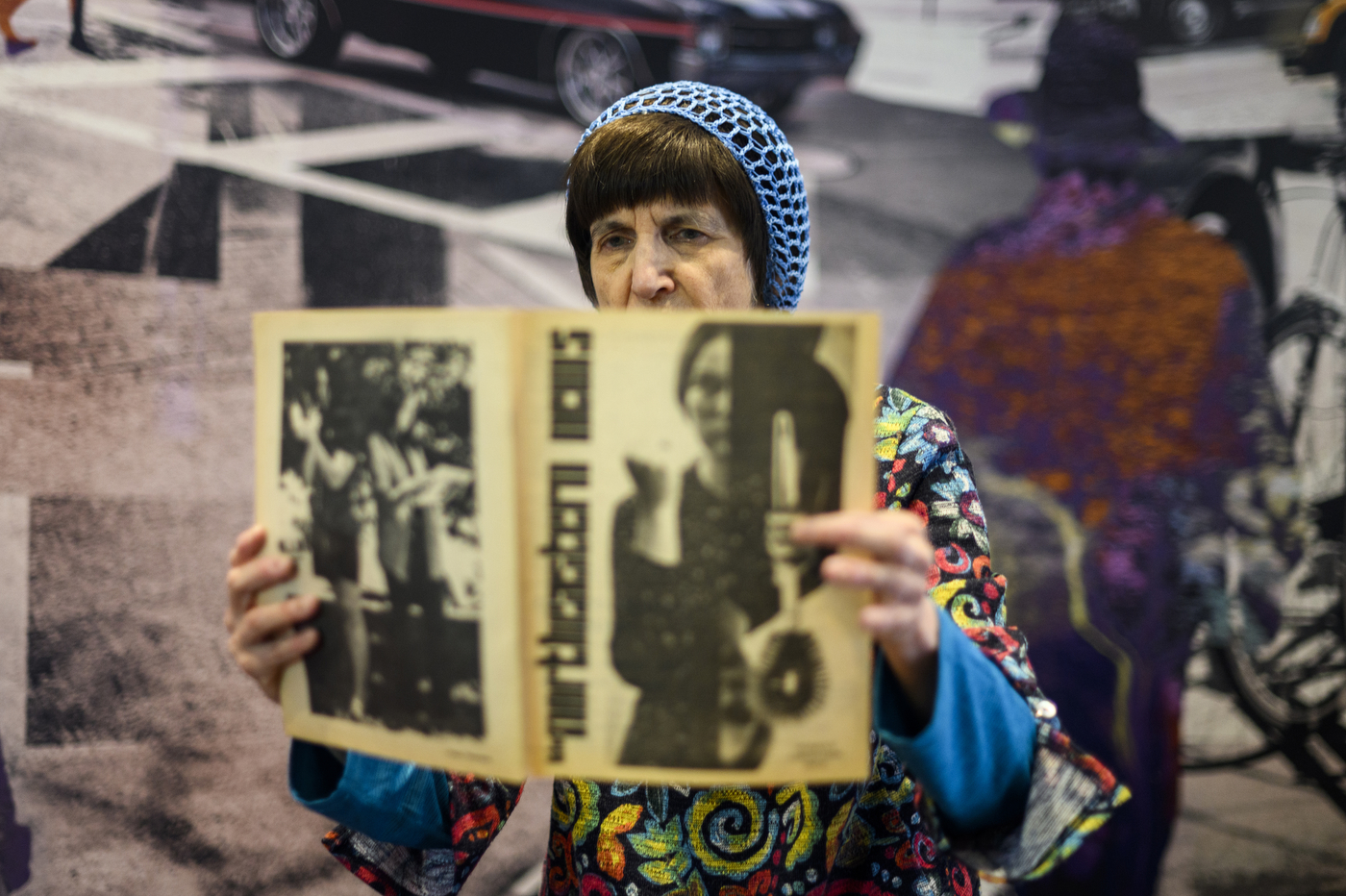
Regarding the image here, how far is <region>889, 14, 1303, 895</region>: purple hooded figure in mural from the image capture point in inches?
65.4

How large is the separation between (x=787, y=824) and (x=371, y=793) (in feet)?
1.13

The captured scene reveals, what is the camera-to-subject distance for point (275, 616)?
21.2 inches

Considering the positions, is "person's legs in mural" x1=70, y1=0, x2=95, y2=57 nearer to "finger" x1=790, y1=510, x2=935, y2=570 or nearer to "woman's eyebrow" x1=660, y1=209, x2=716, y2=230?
"woman's eyebrow" x1=660, y1=209, x2=716, y2=230

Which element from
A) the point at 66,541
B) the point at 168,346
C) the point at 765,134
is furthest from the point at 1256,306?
the point at 66,541

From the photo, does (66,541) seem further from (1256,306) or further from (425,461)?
(1256,306)

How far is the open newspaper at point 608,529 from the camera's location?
18.5 inches

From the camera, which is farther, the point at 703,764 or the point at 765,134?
the point at 765,134

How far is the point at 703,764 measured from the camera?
49cm

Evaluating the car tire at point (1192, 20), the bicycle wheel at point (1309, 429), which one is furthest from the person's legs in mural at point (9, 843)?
the car tire at point (1192, 20)

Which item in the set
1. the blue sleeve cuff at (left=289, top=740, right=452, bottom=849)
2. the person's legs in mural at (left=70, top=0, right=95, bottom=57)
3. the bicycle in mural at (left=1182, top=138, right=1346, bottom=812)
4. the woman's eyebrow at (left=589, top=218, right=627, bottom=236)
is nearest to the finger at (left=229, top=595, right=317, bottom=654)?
the blue sleeve cuff at (left=289, top=740, right=452, bottom=849)

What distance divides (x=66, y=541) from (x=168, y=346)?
380mm

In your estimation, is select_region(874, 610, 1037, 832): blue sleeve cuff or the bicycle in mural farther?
the bicycle in mural

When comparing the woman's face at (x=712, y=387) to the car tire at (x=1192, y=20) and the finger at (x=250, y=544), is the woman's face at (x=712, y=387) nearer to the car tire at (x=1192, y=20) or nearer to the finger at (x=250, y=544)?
the finger at (x=250, y=544)

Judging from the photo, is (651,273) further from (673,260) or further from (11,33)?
(11,33)
